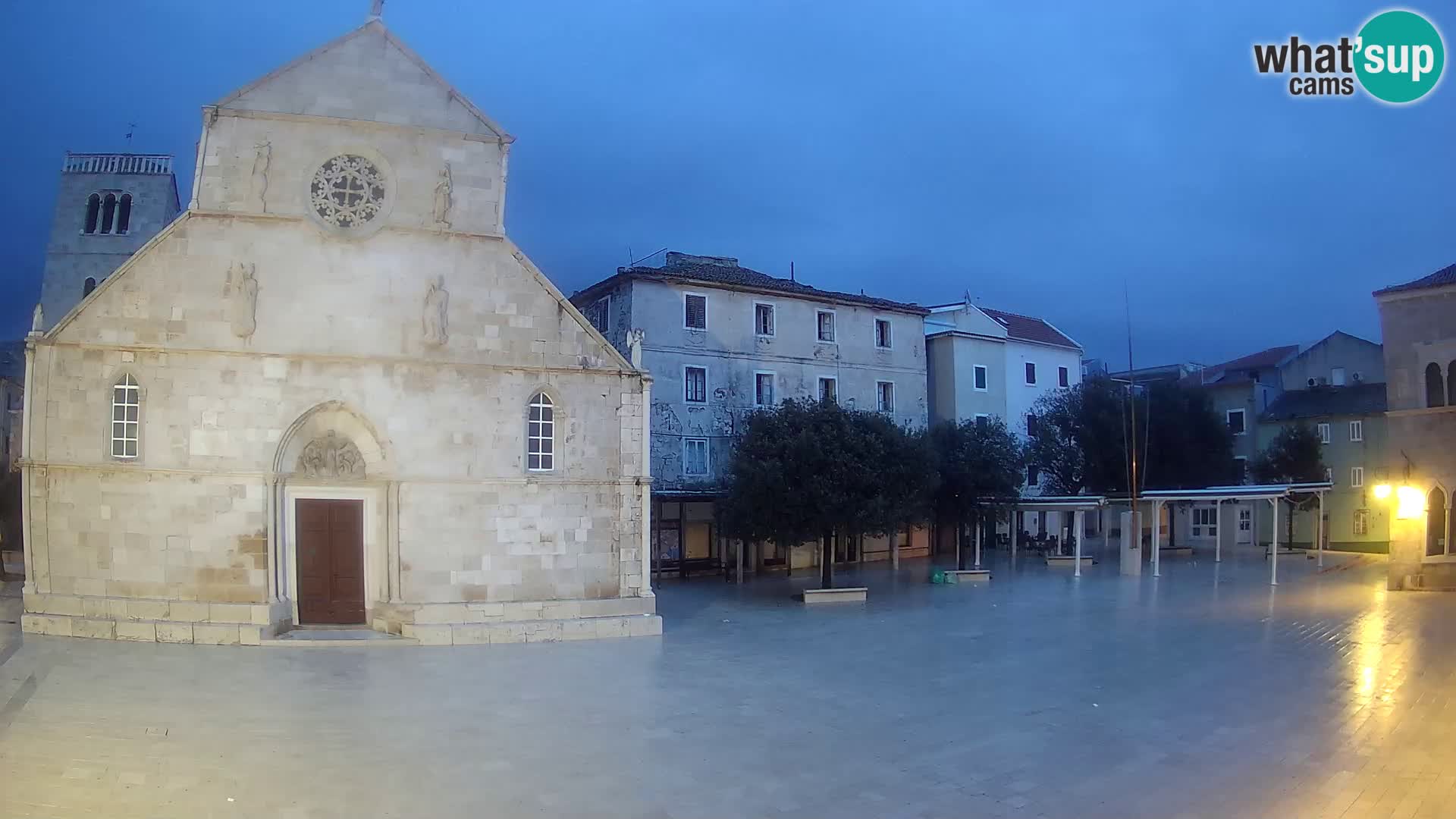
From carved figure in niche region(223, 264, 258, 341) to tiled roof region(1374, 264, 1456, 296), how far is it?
1184 inches

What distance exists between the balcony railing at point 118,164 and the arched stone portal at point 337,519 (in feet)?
51.7

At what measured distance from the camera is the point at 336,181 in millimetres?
19578

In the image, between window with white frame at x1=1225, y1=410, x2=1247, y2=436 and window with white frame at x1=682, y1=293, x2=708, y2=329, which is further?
window with white frame at x1=1225, y1=410, x2=1247, y2=436

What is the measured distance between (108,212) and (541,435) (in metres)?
18.0

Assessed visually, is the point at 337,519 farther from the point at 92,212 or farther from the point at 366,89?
the point at 92,212

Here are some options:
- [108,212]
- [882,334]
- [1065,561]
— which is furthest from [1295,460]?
[108,212]

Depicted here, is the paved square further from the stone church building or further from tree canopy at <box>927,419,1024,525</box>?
tree canopy at <box>927,419,1024,525</box>

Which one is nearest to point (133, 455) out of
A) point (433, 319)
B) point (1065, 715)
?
point (433, 319)

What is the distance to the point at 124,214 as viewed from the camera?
28953mm

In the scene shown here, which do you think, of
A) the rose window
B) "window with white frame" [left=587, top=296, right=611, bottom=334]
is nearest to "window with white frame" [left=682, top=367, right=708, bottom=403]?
"window with white frame" [left=587, top=296, right=611, bottom=334]

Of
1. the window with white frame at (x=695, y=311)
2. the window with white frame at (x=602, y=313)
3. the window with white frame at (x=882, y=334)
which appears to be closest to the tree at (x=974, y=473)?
the window with white frame at (x=882, y=334)

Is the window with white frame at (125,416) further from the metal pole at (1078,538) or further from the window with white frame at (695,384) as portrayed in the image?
the metal pole at (1078,538)

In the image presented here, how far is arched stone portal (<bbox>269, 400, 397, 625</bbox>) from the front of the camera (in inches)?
751

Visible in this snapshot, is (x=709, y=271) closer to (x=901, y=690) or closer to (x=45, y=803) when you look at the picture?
(x=901, y=690)
